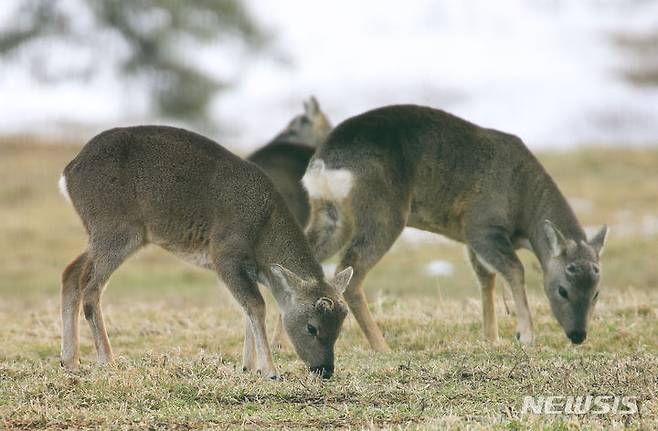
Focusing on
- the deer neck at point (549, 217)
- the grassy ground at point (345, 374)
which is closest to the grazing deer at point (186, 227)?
the grassy ground at point (345, 374)

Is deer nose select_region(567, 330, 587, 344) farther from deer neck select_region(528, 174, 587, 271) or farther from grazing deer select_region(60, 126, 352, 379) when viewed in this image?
grazing deer select_region(60, 126, 352, 379)

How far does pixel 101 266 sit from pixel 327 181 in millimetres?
A: 2278

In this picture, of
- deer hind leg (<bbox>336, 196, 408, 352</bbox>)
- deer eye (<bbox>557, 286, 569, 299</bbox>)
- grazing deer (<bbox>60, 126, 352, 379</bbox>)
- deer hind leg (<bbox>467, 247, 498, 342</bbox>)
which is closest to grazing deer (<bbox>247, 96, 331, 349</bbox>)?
deer hind leg (<bbox>336, 196, 408, 352</bbox>)

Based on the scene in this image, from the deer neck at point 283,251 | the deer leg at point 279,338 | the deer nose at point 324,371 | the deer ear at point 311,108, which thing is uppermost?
the deer ear at point 311,108

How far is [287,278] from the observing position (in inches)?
337

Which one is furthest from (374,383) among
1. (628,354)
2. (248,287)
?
(628,354)

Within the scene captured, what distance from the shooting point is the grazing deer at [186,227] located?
8734 mm

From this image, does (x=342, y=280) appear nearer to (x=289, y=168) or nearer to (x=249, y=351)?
(x=249, y=351)

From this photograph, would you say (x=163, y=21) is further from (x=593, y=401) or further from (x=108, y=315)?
(x=593, y=401)

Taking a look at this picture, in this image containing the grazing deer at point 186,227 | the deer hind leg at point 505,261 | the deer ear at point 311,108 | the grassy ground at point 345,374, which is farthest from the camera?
the deer ear at point 311,108

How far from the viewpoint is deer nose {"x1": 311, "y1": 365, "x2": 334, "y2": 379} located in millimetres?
8209

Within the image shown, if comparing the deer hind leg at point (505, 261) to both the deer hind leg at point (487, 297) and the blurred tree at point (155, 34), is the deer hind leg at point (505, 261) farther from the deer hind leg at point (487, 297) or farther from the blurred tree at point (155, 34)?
the blurred tree at point (155, 34)

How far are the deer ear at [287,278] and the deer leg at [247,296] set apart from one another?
226 millimetres

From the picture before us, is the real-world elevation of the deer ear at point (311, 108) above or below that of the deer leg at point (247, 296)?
above
